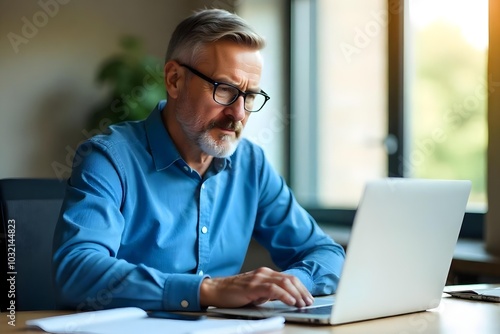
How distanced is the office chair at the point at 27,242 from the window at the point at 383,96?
1.63 m

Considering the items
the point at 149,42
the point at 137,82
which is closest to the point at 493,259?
the point at 137,82

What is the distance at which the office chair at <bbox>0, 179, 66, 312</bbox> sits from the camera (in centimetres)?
185

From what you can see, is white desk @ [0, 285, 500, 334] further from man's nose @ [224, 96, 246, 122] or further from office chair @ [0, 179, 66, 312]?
man's nose @ [224, 96, 246, 122]

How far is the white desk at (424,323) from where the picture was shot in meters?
1.24

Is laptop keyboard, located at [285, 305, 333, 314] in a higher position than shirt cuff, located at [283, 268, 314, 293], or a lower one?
higher

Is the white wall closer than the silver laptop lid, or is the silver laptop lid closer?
the silver laptop lid

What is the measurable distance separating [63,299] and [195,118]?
1.92ft

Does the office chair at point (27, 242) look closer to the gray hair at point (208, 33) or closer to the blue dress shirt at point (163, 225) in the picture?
the blue dress shirt at point (163, 225)

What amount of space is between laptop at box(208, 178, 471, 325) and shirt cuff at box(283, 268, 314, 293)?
166 mm

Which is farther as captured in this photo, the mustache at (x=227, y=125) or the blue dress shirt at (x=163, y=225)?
the mustache at (x=227, y=125)

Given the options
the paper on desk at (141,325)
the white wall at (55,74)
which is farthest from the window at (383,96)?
the paper on desk at (141,325)

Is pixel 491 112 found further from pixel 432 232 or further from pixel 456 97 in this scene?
pixel 432 232

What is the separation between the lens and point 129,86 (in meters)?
4.11

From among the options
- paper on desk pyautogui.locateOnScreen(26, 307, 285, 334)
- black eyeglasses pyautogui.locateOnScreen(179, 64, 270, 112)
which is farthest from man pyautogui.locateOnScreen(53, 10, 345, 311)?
paper on desk pyautogui.locateOnScreen(26, 307, 285, 334)
